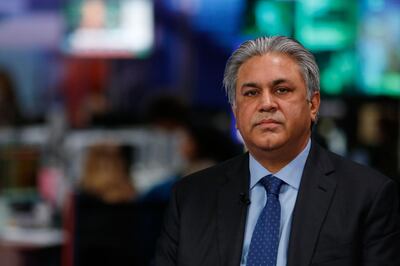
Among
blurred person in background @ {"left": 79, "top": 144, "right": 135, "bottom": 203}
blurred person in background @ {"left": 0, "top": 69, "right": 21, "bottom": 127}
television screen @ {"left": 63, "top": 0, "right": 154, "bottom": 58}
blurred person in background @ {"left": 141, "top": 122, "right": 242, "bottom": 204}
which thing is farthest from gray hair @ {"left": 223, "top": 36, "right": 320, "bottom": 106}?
blurred person in background @ {"left": 0, "top": 69, "right": 21, "bottom": 127}

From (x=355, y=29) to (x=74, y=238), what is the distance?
303 centimetres

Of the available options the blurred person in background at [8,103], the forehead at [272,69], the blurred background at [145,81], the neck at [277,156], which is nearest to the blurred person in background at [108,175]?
the blurred background at [145,81]

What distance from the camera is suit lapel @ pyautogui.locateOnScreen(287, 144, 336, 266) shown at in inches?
86.6

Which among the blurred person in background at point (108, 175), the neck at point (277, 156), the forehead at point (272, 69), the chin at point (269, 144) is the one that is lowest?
the blurred person in background at point (108, 175)

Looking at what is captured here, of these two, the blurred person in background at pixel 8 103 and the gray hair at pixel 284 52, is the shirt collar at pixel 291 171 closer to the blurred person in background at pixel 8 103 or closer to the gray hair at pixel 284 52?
the gray hair at pixel 284 52

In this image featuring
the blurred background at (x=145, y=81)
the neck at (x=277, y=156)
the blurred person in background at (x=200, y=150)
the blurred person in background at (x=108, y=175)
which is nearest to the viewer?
the neck at (x=277, y=156)

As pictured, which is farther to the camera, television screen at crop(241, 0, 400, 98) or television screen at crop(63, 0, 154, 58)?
television screen at crop(63, 0, 154, 58)

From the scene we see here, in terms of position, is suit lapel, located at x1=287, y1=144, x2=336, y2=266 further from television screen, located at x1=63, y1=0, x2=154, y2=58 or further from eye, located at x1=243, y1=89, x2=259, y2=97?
television screen, located at x1=63, y1=0, x2=154, y2=58

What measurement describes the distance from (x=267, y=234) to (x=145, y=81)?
605 cm

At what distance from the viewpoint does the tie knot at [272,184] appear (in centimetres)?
232

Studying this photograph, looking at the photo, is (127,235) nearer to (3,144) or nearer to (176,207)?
(176,207)

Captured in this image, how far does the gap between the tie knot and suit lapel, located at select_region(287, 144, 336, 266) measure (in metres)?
0.06

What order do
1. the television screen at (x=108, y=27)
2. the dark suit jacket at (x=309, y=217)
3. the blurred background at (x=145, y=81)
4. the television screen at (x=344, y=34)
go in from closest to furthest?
the dark suit jacket at (x=309, y=217)
the television screen at (x=344, y=34)
the blurred background at (x=145, y=81)
the television screen at (x=108, y=27)

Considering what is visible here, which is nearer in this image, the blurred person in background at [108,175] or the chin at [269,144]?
the chin at [269,144]
